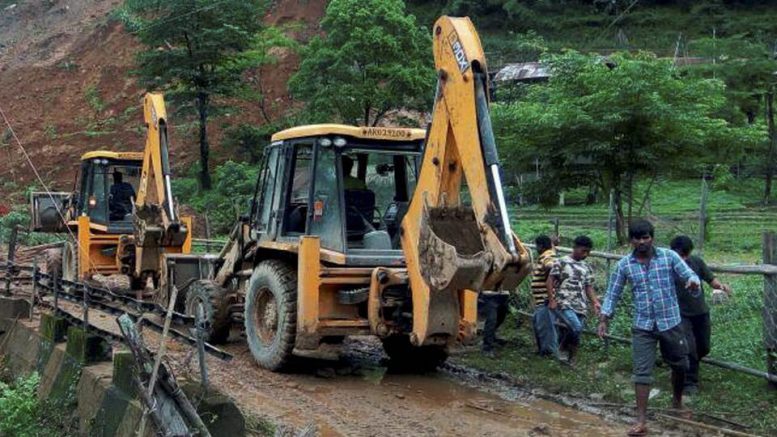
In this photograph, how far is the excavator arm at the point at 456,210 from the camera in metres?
7.23

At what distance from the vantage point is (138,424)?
21.4 feet

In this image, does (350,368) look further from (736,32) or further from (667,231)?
(736,32)

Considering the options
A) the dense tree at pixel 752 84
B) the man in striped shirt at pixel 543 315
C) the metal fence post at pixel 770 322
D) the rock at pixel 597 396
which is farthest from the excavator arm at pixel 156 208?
the dense tree at pixel 752 84

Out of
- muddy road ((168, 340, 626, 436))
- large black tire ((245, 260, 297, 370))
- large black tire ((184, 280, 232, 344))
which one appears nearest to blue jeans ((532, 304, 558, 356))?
muddy road ((168, 340, 626, 436))

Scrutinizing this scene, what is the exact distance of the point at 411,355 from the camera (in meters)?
10.1

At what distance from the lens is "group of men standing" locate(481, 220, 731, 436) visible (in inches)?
288

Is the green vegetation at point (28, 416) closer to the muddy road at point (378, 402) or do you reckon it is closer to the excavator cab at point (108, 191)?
the muddy road at point (378, 402)

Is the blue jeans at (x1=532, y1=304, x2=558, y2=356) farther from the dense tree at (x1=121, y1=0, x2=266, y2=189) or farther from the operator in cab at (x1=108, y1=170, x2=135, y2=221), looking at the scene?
the dense tree at (x1=121, y1=0, x2=266, y2=189)

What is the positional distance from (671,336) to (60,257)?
557 inches

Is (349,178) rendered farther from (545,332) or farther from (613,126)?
(613,126)

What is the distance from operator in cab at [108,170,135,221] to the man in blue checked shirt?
36.5 ft

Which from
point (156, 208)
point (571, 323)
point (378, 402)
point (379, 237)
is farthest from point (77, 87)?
point (378, 402)

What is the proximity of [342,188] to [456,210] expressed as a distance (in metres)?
1.70

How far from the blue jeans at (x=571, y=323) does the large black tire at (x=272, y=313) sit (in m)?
2.91
